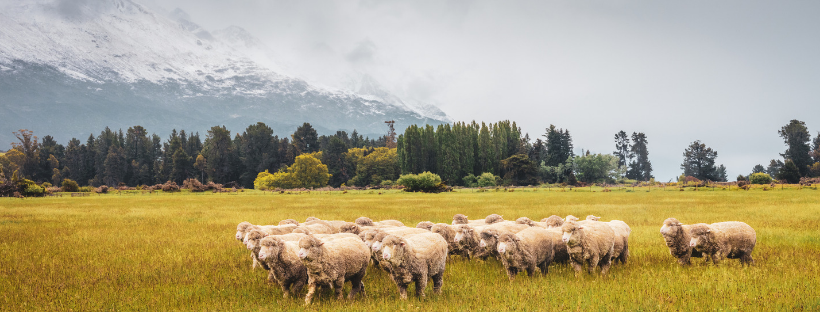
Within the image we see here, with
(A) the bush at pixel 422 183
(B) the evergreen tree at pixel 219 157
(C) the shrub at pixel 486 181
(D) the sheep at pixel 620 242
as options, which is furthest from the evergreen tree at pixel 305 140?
(D) the sheep at pixel 620 242

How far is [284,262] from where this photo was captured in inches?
309

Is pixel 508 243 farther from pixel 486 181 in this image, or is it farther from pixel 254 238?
pixel 486 181

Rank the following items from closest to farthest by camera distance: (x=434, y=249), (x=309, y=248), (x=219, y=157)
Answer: (x=309, y=248)
(x=434, y=249)
(x=219, y=157)

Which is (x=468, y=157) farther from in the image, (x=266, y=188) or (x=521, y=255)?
(x=521, y=255)

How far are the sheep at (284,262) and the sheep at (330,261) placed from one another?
1.57 feet

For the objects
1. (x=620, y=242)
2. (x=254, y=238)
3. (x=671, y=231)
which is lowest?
(x=620, y=242)

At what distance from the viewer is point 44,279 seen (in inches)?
372

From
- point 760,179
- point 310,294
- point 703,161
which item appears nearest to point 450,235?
point 310,294

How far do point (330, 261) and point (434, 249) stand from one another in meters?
2.03

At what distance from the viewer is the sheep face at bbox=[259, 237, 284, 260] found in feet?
24.7

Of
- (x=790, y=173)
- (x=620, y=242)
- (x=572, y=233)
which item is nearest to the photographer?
(x=572, y=233)

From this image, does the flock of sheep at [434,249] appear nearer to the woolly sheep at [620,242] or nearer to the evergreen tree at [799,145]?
the woolly sheep at [620,242]

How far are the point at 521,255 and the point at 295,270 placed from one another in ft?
15.8

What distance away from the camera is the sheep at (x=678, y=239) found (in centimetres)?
1013
